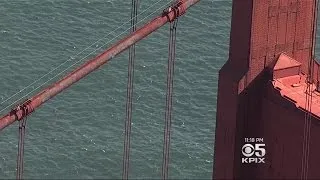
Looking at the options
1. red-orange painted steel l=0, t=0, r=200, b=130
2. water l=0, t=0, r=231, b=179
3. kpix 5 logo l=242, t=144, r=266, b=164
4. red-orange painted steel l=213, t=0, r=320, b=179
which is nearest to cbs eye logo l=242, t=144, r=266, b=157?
kpix 5 logo l=242, t=144, r=266, b=164

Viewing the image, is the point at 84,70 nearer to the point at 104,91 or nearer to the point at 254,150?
the point at 254,150

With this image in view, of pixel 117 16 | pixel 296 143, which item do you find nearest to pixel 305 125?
pixel 296 143

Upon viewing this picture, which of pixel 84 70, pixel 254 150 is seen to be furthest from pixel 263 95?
pixel 84 70

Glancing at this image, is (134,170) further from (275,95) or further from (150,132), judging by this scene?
(275,95)

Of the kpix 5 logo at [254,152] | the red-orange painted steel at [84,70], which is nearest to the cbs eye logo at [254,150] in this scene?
the kpix 5 logo at [254,152]

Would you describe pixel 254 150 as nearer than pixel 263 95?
No

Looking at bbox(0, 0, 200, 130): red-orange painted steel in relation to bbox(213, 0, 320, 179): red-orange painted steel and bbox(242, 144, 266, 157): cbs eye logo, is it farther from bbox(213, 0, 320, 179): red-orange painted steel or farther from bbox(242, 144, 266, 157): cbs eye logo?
bbox(242, 144, 266, 157): cbs eye logo
